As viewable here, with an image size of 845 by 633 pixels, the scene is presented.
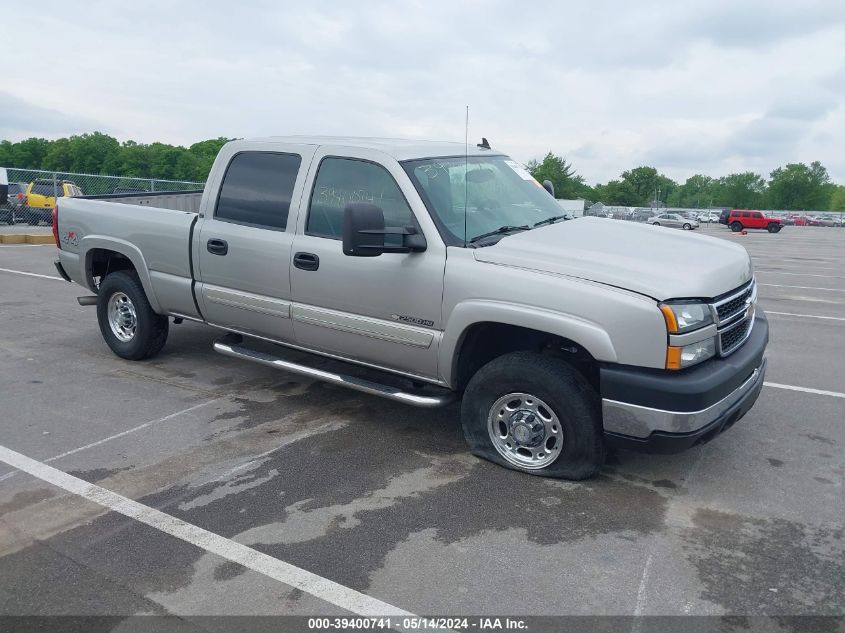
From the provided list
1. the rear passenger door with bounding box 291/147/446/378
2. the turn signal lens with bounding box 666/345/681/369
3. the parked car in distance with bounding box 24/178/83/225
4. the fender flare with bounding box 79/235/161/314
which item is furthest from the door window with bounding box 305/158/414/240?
the parked car in distance with bounding box 24/178/83/225

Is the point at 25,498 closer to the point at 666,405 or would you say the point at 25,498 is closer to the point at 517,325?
the point at 517,325

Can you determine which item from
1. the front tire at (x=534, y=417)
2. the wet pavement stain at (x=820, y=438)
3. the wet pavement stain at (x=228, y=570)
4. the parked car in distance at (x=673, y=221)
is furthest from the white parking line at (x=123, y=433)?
the parked car in distance at (x=673, y=221)

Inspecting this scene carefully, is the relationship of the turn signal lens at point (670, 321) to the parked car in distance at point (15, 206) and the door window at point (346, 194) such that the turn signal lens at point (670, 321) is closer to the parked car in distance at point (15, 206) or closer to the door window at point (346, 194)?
the door window at point (346, 194)

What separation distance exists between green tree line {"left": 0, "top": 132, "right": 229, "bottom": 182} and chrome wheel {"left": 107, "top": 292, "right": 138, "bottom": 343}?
87.5m

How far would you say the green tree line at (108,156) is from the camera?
315 feet

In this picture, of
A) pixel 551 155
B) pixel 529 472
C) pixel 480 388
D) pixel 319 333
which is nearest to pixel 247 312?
pixel 319 333

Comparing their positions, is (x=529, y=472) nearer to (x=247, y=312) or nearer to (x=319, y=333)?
(x=319, y=333)

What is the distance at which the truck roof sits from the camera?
194 inches

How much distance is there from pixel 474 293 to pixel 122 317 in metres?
3.93

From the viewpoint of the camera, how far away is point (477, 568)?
3391 millimetres

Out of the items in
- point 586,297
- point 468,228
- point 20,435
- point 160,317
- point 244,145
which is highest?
point 244,145

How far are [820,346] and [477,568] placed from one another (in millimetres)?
6173

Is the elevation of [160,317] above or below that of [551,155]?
below

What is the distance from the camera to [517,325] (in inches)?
163
